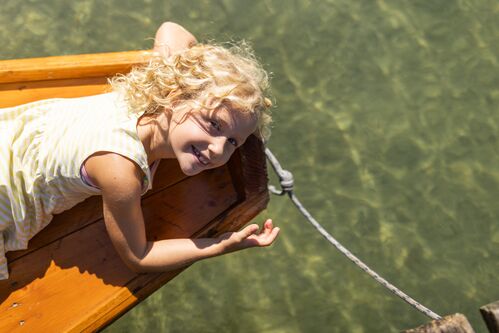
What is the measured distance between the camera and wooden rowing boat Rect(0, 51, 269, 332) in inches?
88.3

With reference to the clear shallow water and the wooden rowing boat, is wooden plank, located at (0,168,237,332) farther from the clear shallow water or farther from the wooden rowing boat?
the clear shallow water

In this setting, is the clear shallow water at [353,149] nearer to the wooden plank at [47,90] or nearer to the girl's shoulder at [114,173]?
the wooden plank at [47,90]

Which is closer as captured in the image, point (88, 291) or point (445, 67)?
point (88, 291)

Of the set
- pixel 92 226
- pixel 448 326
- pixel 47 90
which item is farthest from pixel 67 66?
pixel 448 326

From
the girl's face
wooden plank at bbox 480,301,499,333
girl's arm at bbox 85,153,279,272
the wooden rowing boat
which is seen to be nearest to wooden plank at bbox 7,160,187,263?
the wooden rowing boat

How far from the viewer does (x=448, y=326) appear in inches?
76.7

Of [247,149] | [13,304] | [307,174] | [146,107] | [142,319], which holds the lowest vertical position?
[142,319]

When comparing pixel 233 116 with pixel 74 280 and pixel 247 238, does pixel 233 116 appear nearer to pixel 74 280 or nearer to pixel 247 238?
pixel 247 238

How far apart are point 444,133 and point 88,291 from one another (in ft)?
9.24

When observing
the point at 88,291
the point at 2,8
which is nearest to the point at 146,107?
the point at 88,291

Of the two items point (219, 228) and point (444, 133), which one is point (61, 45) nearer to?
point (219, 228)

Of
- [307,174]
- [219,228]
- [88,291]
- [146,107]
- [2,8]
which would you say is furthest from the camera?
[2,8]

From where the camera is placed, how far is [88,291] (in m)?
2.29

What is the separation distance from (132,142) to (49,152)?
0.35m
